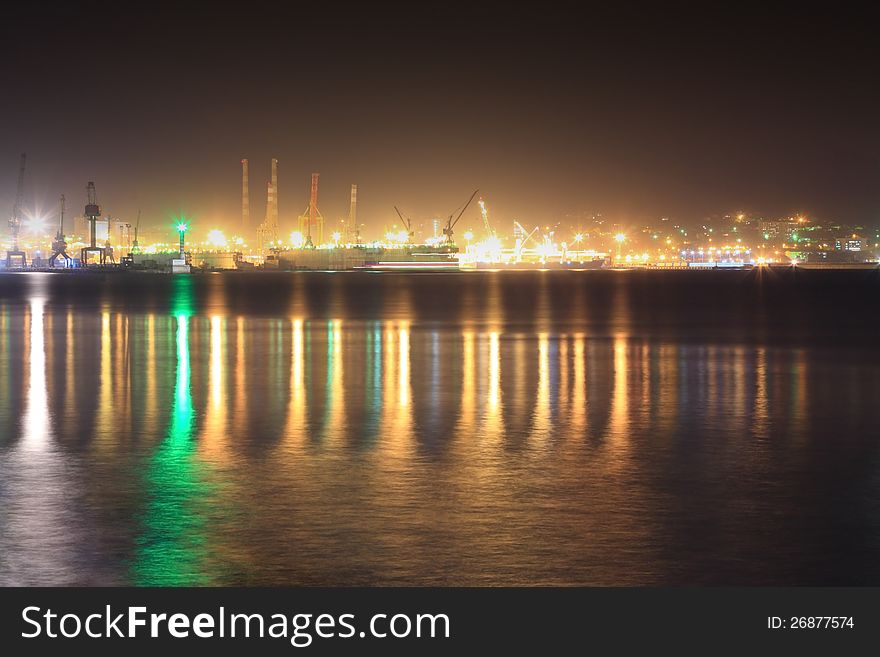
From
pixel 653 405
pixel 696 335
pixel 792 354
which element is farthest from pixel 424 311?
pixel 653 405

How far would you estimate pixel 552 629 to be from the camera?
6.64m

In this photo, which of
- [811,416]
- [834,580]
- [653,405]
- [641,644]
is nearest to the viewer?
[641,644]

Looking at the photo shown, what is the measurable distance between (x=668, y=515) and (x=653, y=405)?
6.94m

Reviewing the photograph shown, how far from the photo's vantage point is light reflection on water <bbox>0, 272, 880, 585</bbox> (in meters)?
7.84

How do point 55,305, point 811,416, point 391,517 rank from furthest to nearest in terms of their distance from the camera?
point 55,305
point 811,416
point 391,517

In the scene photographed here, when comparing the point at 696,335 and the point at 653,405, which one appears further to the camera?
the point at 696,335

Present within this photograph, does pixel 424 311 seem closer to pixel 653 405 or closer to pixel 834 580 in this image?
pixel 653 405

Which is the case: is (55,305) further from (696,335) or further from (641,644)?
(641,644)

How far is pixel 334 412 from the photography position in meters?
15.2

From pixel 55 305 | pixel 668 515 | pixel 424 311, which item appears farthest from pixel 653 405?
pixel 55 305

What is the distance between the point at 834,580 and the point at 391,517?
3194mm

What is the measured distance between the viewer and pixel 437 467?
11234 millimetres

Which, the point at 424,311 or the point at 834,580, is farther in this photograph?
the point at 424,311

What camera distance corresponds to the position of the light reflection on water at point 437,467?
7.84 meters
